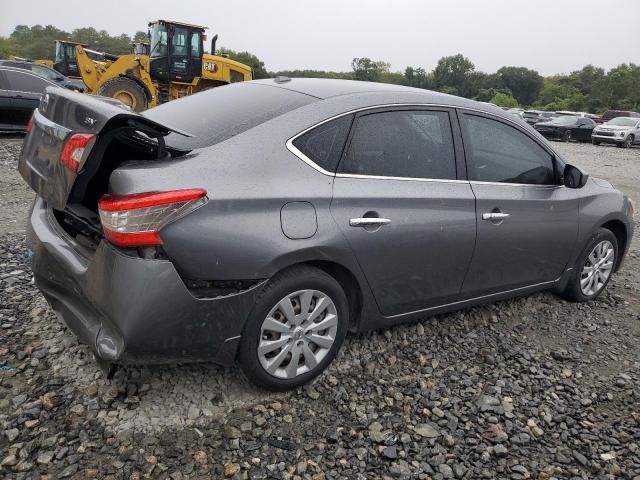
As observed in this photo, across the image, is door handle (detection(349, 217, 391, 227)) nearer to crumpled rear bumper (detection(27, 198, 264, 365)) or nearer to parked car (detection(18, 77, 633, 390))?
parked car (detection(18, 77, 633, 390))

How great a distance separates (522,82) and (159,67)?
94.4 m

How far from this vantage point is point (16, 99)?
10812 mm

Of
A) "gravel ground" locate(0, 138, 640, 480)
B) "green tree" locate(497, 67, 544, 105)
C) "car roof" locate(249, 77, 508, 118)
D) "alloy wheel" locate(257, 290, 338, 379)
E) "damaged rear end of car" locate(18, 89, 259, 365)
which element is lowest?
"gravel ground" locate(0, 138, 640, 480)

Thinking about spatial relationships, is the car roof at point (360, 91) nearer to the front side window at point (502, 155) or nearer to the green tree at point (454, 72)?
the front side window at point (502, 155)

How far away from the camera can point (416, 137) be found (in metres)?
3.11

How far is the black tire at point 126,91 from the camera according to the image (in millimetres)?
14969

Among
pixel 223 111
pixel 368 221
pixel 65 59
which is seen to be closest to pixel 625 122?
pixel 65 59

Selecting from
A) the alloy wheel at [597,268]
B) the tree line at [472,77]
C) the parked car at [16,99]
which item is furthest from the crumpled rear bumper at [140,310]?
the tree line at [472,77]

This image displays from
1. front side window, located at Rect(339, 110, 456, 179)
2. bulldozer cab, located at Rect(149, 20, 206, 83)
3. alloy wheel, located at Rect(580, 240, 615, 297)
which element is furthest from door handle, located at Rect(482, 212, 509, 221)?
bulldozer cab, located at Rect(149, 20, 206, 83)

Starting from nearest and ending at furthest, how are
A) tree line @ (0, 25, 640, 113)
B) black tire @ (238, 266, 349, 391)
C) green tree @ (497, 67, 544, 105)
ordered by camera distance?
1. black tire @ (238, 266, 349, 391)
2. tree line @ (0, 25, 640, 113)
3. green tree @ (497, 67, 544, 105)

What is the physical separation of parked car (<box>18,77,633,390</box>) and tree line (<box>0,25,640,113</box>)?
148 feet

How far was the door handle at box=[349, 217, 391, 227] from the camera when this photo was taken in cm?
271

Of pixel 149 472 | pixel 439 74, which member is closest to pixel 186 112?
pixel 149 472

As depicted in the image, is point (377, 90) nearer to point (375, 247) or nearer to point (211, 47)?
point (375, 247)
